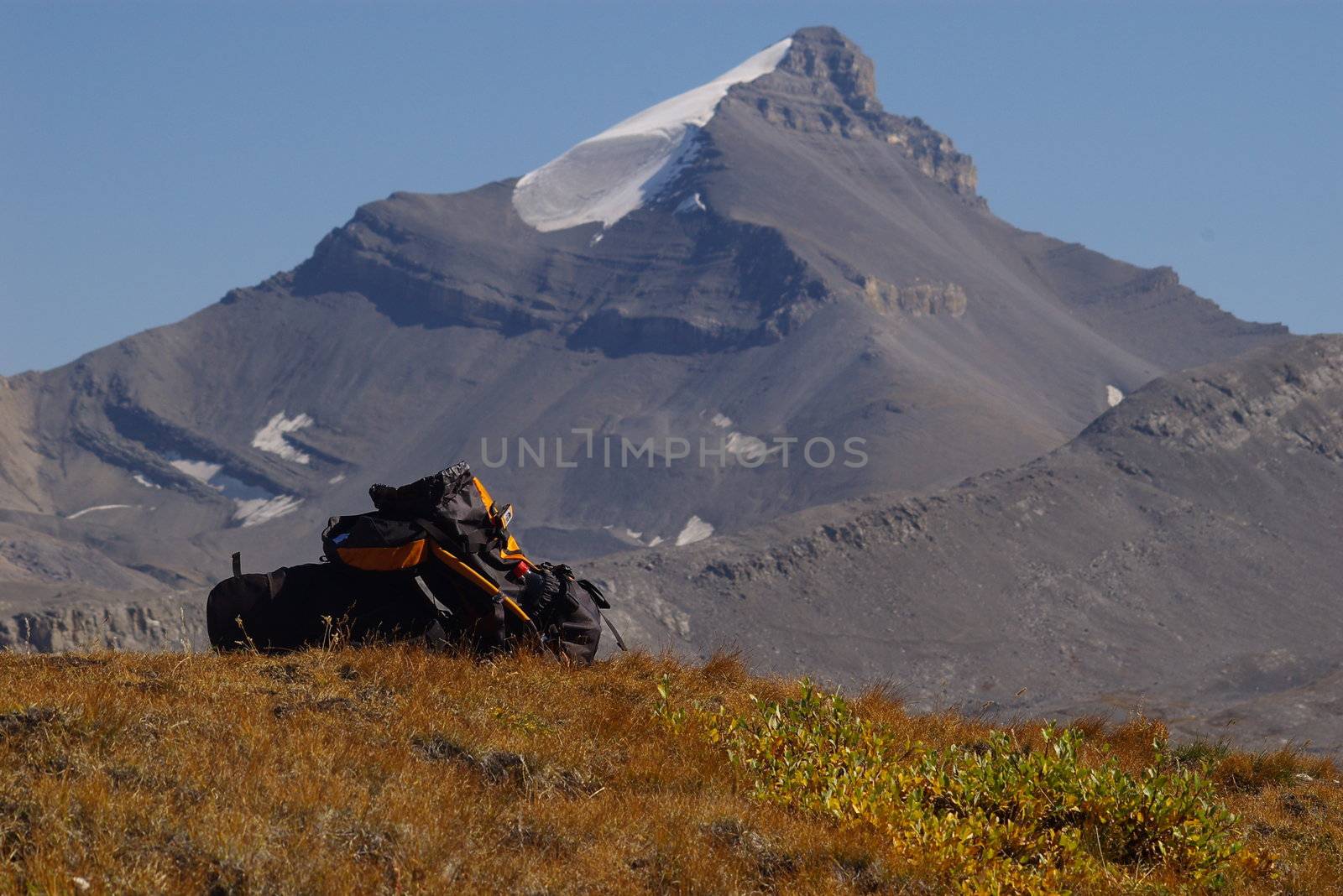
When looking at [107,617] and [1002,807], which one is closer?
[1002,807]

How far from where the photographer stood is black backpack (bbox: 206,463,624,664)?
30.7ft

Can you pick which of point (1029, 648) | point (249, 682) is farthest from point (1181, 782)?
point (1029, 648)

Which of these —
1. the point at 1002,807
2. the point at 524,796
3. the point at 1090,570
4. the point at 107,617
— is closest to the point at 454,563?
the point at 524,796

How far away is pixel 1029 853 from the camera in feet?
22.1

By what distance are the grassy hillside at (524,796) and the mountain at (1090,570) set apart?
9360 cm

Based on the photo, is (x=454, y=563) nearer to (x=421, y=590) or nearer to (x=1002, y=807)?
(x=421, y=590)

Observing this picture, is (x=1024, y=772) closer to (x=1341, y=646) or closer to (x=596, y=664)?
(x=596, y=664)

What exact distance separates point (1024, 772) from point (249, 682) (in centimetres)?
398

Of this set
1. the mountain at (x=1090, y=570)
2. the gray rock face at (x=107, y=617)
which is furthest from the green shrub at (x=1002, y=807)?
the gray rock face at (x=107, y=617)

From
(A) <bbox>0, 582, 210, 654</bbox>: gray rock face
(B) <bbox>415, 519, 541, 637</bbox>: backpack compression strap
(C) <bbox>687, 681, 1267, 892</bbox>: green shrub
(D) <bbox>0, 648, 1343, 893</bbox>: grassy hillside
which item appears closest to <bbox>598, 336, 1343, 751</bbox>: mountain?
(A) <bbox>0, 582, 210, 654</bbox>: gray rock face

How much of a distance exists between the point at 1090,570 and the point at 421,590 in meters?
133

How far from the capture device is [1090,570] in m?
136

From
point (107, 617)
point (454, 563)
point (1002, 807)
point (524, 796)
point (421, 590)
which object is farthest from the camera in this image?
point (107, 617)

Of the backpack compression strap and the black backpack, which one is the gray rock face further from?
A: the backpack compression strap
